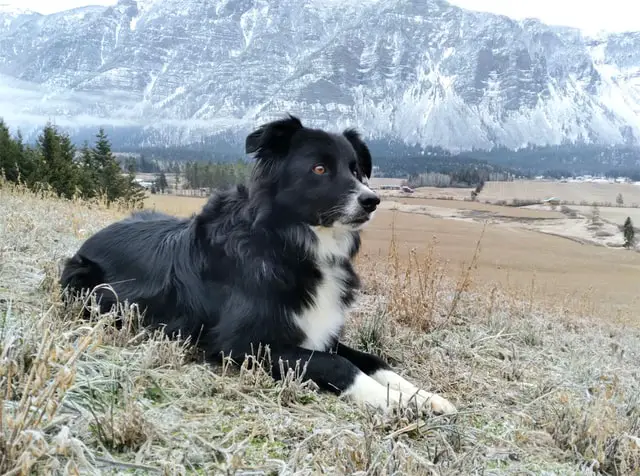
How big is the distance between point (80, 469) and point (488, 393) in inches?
97.7

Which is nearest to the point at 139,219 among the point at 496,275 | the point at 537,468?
the point at 537,468

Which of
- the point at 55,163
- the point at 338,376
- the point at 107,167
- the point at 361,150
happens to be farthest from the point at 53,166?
the point at 338,376

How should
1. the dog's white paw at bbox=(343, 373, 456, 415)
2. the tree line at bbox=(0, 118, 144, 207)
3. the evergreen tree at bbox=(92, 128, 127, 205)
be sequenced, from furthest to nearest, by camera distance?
the evergreen tree at bbox=(92, 128, 127, 205), the tree line at bbox=(0, 118, 144, 207), the dog's white paw at bbox=(343, 373, 456, 415)

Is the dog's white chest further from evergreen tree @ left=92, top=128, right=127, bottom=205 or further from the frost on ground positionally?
evergreen tree @ left=92, top=128, right=127, bottom=205

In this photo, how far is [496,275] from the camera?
280 inches

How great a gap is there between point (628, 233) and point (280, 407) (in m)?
13.6

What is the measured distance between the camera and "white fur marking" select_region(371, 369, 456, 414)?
2.61 metres

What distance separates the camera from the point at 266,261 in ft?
10.4

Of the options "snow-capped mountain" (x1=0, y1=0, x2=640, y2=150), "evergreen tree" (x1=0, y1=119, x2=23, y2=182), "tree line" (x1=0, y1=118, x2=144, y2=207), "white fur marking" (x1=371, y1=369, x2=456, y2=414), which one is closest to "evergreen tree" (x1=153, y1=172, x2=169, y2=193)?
"tree line" (x1=0, y1=118, x2=144, y2=207)

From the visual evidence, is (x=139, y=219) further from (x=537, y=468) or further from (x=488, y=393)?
(x=537, y=468)

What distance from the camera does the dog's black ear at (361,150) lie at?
406cm

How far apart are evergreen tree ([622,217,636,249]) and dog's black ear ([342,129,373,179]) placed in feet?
36.1

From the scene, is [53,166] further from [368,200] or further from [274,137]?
[368,200]

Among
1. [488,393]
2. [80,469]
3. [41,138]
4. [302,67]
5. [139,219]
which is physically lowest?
[488,393]
